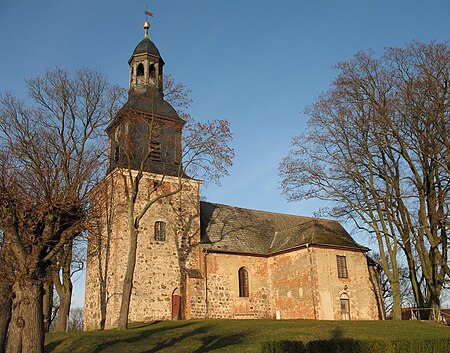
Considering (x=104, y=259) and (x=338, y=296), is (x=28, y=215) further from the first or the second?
(x=338, y=296)

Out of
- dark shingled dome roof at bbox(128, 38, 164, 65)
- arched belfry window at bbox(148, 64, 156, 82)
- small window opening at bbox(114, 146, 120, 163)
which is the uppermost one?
dark shingled dome roof at bbox(128, 38, 164, 65)

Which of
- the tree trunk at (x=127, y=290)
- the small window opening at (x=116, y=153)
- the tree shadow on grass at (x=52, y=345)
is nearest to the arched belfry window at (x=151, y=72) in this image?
the small window opening at (x=116, y=153)

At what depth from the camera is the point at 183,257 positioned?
2570 centimetres

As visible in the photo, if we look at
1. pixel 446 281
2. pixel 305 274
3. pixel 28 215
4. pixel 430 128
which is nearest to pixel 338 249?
pixel 305 274

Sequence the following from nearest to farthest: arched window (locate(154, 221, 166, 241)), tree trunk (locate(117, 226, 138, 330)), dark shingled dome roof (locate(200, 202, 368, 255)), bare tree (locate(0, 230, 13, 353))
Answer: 1. bare tree (locate(0, 230, 13, 353))
2. tree trunk (locate(117, 226, 138, 330))
3. arched window (locate(154, 221, 166, 241))
4. dark shingled dome roof (locate(200, 202, 368, 255))

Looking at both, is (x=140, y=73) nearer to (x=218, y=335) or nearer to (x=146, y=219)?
(x=146, y=219)

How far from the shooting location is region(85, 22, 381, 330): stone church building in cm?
2412

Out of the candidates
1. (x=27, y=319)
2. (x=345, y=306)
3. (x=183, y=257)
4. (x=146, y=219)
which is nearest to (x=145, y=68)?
(x=146, y=219)

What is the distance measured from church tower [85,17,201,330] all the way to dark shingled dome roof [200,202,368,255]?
1.79 meters

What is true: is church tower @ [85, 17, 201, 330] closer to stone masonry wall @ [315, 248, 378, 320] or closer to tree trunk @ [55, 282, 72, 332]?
tree trunk @ [55, 282, 72, 332]

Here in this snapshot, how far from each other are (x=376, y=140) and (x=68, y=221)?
57.1 ft

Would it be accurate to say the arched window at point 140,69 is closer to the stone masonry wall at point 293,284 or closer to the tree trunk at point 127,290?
the tree trunk at point 127,290

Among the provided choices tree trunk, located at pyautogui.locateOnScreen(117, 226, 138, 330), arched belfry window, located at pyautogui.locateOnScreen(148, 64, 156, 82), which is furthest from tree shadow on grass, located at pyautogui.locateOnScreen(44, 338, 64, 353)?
arched belfry window, located at pyautogui.locateOnScreen(148, 64, 156, 82)

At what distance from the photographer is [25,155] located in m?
17.2
